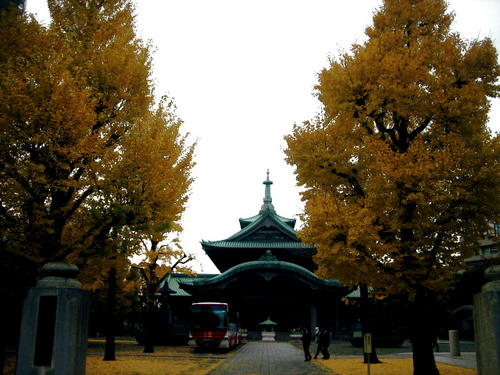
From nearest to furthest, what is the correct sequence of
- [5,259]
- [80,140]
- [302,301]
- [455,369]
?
[5,259]
[80,140]
[455,369]
[302,301]

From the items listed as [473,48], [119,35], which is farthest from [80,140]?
[473,48]

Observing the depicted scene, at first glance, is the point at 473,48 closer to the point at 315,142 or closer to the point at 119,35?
the point at 315,142

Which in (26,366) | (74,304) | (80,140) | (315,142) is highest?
(315,142)

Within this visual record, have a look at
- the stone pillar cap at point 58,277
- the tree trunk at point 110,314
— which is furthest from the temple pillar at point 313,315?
the stone pillar cap at point 58,277

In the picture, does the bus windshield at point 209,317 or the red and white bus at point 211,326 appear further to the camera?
the bus windshield at point 209,317

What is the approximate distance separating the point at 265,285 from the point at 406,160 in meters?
27.4

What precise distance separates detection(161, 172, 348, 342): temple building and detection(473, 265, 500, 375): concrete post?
83.9ft

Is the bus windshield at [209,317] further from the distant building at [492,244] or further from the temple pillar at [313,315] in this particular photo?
the distant building at [492,244]

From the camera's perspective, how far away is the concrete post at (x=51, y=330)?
288 inches

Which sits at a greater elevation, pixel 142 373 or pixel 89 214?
pixel 89 214

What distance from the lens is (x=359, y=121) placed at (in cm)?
1285

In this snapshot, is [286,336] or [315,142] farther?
[286,336]

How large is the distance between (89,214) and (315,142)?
693 cm

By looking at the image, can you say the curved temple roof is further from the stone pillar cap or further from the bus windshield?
the stone pillar cap
